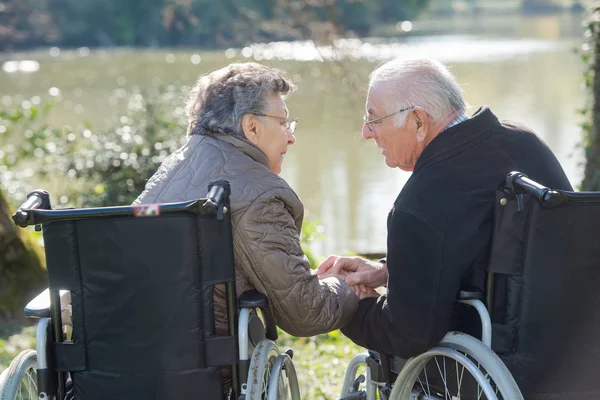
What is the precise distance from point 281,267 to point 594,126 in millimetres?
3936

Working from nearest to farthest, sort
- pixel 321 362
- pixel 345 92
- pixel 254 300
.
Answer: pixel 254 300, pixel 321 362, pixel 345 92

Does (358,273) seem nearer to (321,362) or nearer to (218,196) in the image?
(218,196)

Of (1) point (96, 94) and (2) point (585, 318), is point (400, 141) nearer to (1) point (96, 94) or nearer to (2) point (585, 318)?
(2) point (585, 318)

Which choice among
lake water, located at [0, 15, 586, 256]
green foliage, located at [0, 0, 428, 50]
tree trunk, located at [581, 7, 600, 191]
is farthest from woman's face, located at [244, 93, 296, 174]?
green foliage, located at [0, 0, 428, 50]

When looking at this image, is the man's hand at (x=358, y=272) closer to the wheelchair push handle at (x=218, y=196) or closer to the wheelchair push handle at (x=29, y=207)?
the wheelchair push handle at (x=218, y=196)

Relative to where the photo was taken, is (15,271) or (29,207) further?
(15,271)

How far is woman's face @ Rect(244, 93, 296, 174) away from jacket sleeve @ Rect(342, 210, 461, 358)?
1.55 feet

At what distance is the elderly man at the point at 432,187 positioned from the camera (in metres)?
2.16

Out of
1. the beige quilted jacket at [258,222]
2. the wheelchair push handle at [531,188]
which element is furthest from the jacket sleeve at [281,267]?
the wheelchair push handle at [531,188]

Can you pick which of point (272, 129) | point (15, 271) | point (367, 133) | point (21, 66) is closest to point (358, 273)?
point (367, 133)

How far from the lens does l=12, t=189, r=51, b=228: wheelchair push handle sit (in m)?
2.05

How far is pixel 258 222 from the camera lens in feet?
7.45

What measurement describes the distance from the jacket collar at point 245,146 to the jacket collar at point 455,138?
1.45 ft

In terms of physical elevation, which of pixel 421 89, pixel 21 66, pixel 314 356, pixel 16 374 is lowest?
pixel 314 356
